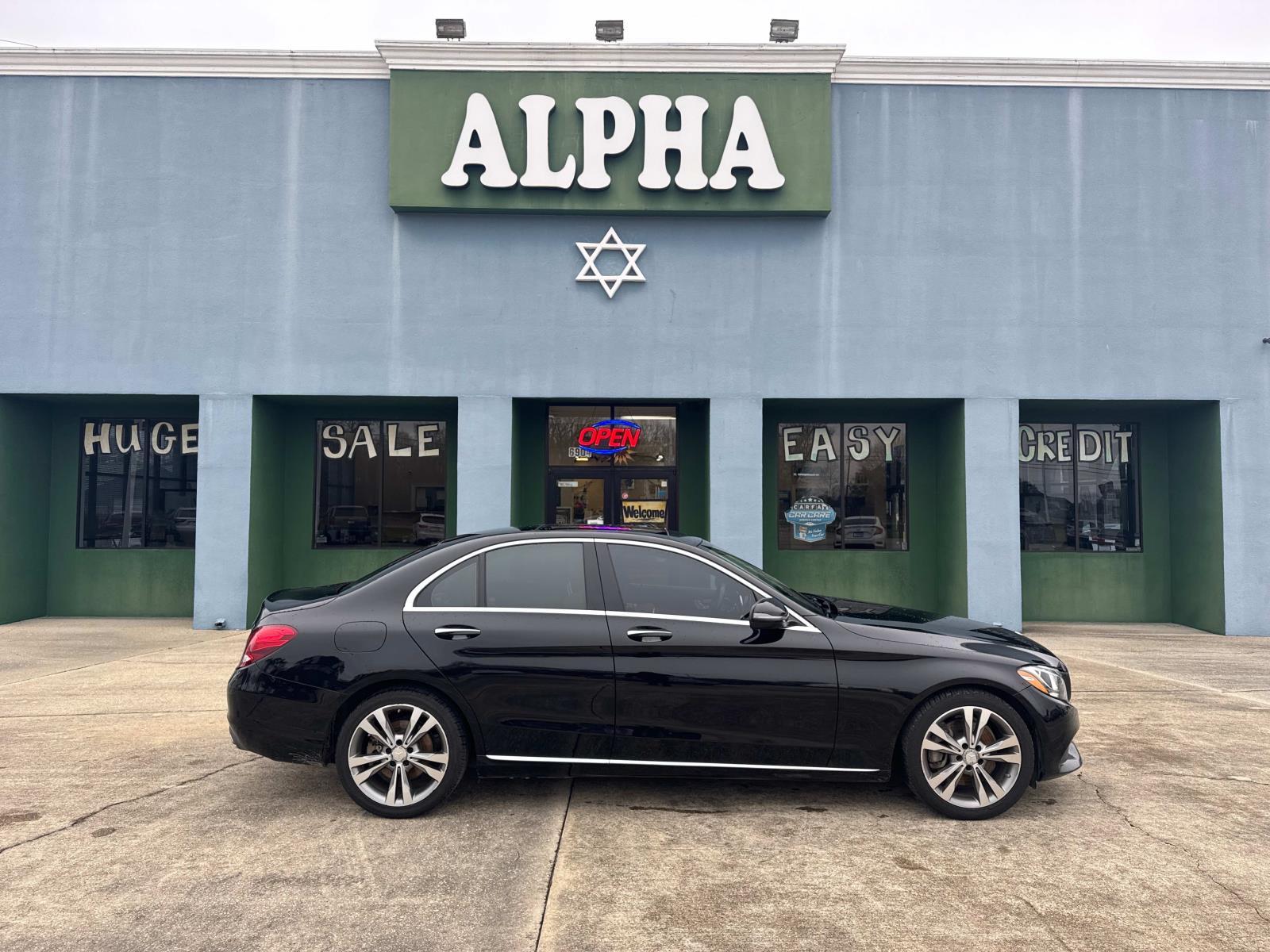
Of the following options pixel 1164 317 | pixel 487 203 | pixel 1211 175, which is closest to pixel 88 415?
pixel 487 203

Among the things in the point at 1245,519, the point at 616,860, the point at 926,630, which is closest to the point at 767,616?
the point at 926,630

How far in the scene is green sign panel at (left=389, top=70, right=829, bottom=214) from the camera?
11.3 metres

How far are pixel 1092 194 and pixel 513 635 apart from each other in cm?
1128

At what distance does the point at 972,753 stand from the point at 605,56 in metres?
10.3

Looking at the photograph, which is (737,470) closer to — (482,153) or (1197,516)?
(482,153)

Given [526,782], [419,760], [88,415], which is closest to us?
[419,760]

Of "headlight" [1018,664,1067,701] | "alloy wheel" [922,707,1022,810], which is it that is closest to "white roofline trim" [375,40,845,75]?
"headlight" [1018,664,1067,701]

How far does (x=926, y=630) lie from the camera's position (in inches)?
185

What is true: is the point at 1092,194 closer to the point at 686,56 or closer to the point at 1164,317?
the point at 1164,317

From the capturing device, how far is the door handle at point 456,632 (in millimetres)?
4531

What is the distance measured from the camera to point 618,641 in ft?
14.9

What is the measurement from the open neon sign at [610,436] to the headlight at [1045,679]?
8549mm

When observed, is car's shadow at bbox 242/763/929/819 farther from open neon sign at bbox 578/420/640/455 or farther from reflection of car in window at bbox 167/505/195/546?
reflection of car in window at bbox 167/505/195/546

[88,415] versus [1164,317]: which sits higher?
[1164,317]
